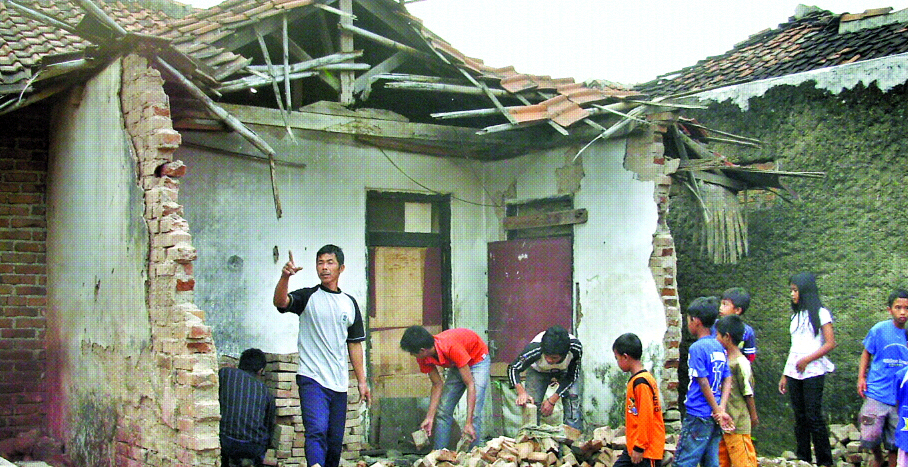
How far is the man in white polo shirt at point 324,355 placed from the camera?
6332mm

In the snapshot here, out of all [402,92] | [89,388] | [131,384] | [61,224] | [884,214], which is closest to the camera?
[131,384]

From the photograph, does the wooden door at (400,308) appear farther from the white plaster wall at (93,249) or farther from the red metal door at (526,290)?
the white plaster wall at (93,249)

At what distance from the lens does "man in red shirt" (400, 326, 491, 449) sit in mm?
7320

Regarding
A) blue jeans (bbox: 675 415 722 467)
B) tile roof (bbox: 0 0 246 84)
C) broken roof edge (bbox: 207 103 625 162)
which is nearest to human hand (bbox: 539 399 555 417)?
blue jeans (bbox: 675 415 722 467)

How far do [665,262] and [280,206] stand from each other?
11.5 ft

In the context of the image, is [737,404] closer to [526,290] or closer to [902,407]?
[902,407]

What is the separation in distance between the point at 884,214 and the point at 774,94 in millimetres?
1809

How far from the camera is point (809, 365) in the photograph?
25.7 ft

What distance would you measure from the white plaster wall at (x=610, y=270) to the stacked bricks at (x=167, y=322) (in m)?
4.00

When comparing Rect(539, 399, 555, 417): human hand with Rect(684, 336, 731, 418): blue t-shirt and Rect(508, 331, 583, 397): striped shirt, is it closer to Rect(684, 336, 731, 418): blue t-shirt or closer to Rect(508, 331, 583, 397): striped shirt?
Rect(508, 331, 583, 397): striped shirt

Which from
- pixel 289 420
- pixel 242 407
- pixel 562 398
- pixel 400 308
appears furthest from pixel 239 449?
pixel 400 308

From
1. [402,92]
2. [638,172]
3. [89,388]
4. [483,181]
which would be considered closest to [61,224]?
[89,388]

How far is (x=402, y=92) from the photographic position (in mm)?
9508

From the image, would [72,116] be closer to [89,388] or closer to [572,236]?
[89,388]
